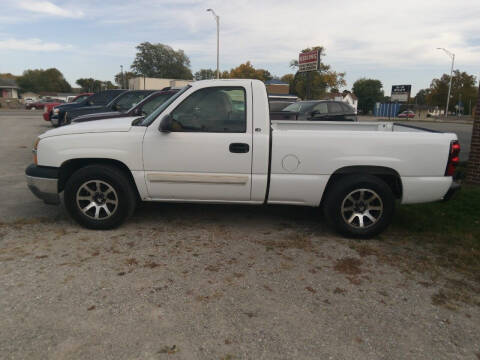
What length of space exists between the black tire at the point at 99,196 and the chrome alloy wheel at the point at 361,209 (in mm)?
2564

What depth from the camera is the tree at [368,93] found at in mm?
106375

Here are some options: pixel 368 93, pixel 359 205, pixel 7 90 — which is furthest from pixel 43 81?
pixel 359 205

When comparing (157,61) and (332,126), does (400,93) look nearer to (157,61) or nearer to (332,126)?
(332,126)

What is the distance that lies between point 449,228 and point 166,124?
380cm

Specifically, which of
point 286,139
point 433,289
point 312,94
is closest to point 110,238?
point 286,139

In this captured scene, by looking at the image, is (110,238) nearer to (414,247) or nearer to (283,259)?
(283,259)

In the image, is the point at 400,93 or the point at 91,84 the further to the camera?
the point at 91,84

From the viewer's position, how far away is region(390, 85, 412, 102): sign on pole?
5088 centimetres

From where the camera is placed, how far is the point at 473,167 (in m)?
6.98

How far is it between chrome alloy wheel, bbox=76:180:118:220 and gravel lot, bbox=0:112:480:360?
0.24m

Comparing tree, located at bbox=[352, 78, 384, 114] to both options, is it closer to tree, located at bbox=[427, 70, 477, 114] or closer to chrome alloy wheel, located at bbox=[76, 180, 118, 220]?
tree, located at bbox=[427, 70, 477, 114]

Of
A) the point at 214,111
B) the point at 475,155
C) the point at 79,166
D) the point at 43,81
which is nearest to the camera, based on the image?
the point at 214,111

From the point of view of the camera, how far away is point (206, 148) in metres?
4.38

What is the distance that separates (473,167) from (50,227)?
23.0ft
